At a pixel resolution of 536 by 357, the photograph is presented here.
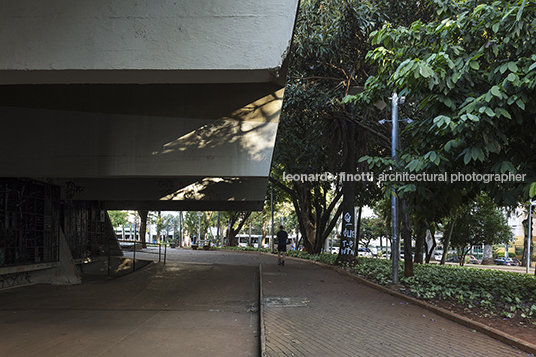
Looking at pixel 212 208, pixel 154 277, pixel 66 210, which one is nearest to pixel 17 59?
pixel 154 277

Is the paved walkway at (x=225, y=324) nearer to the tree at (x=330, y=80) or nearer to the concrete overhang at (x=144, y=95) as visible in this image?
the concrete overhang at (x=144, y=95)

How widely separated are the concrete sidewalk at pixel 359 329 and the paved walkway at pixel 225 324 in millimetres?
15

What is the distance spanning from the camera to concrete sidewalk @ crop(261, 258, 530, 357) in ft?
17.7

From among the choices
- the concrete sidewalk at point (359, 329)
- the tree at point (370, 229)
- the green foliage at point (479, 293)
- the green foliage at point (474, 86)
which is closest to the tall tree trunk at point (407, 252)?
the green foliage at point (479, 293)

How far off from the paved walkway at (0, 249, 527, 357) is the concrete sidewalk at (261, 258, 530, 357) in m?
0.02

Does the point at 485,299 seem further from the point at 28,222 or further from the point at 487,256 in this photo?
the point at 487,256

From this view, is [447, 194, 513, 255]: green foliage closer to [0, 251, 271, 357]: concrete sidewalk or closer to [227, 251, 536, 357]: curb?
[227, 251, 536, 357]: curb

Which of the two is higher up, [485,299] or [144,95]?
[144,95]

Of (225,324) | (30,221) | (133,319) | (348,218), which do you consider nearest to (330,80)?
(348,218)

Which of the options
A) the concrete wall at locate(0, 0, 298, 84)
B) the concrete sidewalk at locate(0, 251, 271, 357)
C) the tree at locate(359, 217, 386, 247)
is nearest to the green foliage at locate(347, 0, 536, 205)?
the concrete wall at locate(0, 0, 298, 84)

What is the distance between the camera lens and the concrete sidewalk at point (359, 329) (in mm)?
5406

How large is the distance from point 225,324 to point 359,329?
2359mm

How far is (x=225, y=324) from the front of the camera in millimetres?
7281

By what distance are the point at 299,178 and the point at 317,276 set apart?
808 centimetres
